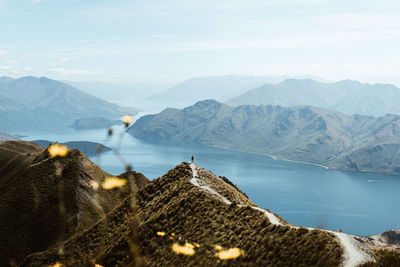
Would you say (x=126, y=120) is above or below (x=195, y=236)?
above

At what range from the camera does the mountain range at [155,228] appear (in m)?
23.8

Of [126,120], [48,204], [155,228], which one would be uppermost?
[126,120]

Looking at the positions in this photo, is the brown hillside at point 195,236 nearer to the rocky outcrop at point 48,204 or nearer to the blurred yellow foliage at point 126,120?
the blurred yellow foliage at point 126,120

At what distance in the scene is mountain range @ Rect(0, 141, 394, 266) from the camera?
23.8 meters

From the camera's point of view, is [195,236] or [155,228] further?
[155,228]

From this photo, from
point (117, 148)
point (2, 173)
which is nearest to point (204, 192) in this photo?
point (117, 148)

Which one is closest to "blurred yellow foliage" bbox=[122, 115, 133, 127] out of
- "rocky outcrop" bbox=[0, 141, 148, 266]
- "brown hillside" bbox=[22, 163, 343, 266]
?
"brown hillside" bbox=[22, 163, 343, 266]

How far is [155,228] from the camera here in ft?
124

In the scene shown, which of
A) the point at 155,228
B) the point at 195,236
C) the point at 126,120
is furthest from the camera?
the point at 155,228

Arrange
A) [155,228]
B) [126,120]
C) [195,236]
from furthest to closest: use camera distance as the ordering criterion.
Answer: [155,228] → [195,236] → [126,120]

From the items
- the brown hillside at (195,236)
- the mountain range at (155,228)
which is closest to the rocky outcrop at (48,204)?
the mountain range at (155,228)

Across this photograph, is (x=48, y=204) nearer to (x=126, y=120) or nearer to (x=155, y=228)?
(x=155, y=228)

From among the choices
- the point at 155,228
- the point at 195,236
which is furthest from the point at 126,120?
the point at 155,228

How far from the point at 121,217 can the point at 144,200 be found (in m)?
4.94
